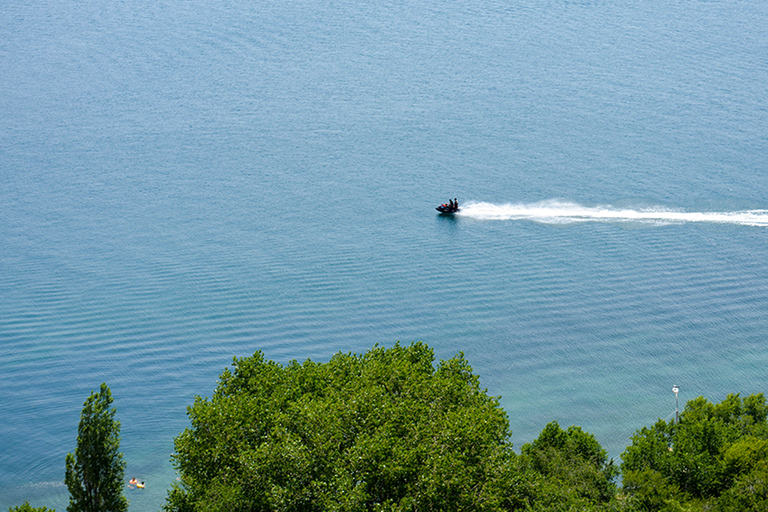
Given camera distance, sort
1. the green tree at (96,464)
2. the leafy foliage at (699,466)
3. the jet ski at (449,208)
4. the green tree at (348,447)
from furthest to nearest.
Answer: the jet ski at (449,208)
the leafy foliage at (699,466)
the green tree at (96,464)
the green tree at (348,447)

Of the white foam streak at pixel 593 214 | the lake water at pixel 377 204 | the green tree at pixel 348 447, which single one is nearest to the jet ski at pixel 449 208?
the white foam streak at pixel 593 214

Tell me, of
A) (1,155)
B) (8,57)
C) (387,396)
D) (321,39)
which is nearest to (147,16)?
(8,57)

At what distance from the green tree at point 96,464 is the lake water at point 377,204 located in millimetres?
10286

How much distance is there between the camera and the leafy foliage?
27312mm

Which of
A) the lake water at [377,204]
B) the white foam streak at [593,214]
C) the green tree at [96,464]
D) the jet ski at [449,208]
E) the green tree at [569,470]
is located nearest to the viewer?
the green tree at [96,464]

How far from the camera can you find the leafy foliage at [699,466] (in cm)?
2731

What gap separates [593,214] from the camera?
66938 millimetres

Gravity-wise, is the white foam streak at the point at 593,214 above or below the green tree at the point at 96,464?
above

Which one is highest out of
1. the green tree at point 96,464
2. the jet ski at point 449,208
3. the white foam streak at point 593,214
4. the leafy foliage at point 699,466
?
the jet ski at point 449,208

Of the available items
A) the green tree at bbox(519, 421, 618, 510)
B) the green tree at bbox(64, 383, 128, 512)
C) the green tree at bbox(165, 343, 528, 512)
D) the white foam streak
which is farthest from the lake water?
the green tree at bbox(165, 343, 528, 512)

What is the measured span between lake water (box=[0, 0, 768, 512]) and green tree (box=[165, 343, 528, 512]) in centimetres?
1270

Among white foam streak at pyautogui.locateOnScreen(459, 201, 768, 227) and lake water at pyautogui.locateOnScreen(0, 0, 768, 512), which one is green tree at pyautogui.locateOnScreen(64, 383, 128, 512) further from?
white foam streak at pyautogui.locateOnScreen(459, 201, 768, 227)

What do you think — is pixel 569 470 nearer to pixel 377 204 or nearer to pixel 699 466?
pixel 699 466

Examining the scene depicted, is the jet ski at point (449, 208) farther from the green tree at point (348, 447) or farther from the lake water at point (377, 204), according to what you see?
the green tree at point (348, 447)
